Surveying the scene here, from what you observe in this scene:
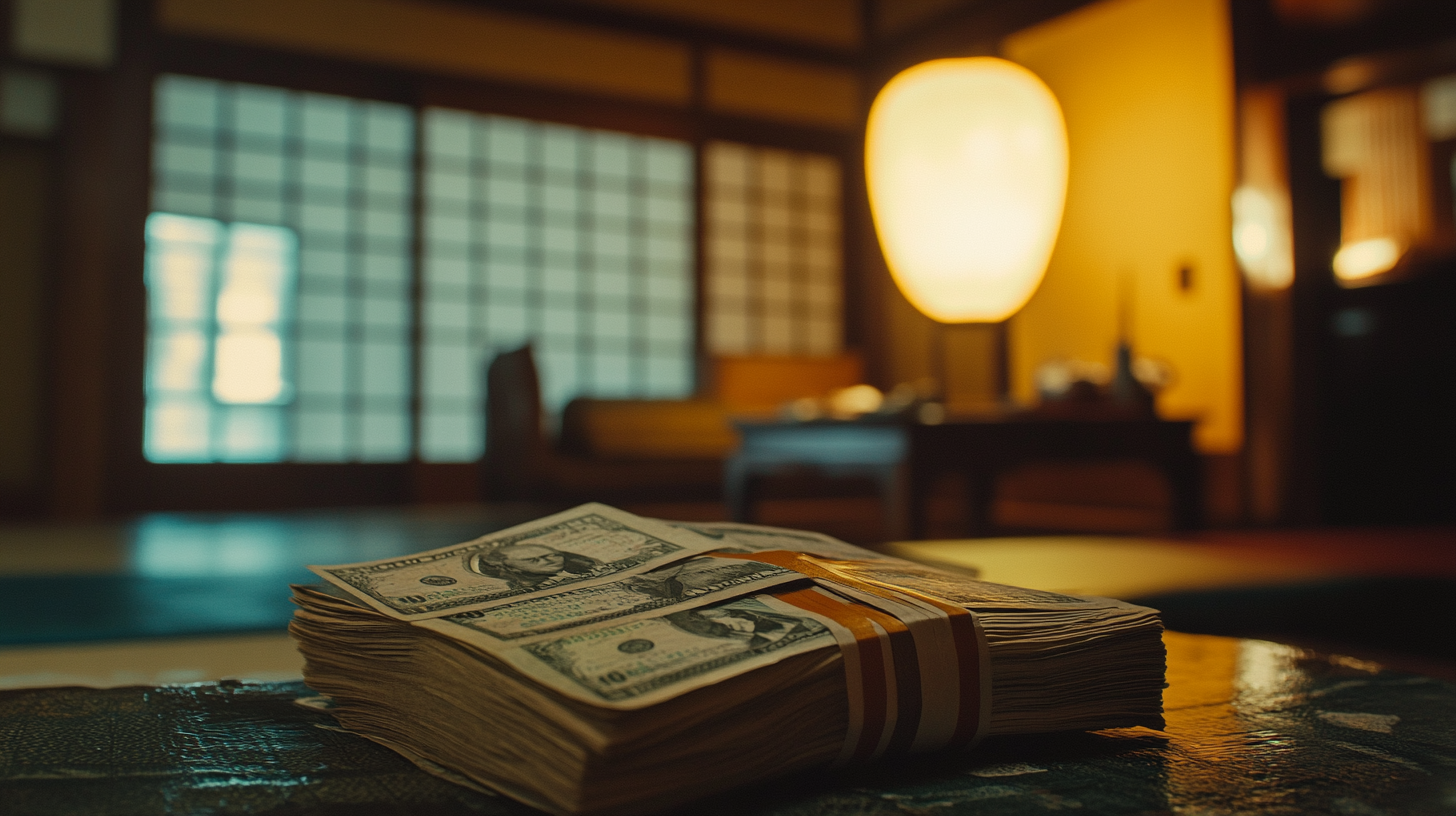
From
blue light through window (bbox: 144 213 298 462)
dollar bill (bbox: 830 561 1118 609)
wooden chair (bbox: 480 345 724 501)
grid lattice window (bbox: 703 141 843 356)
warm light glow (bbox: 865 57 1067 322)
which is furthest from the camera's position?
grid lattice window (bbox: 703 141 843 356)

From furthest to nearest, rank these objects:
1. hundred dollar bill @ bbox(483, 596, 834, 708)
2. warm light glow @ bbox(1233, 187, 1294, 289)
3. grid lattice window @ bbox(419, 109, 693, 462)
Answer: grid lattice window @ bbox(419, 109, 693, 462) < warm light glow @ bbox(1233, 187, 1294, 289) < hundred dollar bill @ bbox(483, 596, 834, 708)

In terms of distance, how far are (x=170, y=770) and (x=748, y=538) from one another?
0.31 metres

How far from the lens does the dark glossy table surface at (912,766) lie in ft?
1.25

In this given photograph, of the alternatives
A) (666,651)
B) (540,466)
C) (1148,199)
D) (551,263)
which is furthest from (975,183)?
(551,263)

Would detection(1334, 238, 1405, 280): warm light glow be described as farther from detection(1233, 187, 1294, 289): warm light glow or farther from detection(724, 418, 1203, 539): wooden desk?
detection(724, 418, 1203, 539): wooden desk

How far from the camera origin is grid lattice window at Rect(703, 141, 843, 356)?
19.3 ft

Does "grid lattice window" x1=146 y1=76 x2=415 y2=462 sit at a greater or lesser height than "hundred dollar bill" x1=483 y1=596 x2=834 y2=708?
greater

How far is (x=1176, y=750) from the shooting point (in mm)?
457

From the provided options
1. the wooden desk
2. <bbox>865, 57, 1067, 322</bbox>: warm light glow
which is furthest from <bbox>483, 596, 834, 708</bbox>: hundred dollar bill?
the wooden desk

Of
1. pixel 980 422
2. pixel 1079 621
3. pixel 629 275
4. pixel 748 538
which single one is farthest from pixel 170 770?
pixel 629 275

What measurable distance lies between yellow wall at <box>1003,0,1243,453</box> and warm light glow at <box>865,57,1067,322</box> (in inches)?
83.3

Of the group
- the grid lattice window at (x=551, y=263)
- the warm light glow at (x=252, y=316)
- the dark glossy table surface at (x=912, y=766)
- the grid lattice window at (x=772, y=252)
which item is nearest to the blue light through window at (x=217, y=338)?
the warm light glow at (x=252, y=316)

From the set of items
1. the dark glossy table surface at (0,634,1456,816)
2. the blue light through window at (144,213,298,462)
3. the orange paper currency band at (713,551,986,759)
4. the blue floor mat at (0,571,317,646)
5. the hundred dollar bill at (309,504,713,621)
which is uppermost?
the blue light through window at (144,213,298,462)

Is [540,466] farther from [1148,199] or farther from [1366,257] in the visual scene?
[1366,257]
